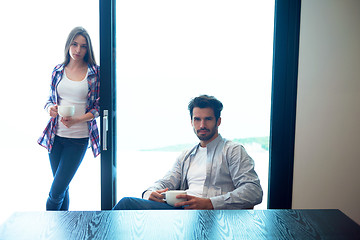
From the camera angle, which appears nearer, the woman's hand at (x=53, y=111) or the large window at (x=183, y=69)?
the woman's hand at (x=53, y=111)

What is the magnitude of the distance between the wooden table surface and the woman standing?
0.92 meters

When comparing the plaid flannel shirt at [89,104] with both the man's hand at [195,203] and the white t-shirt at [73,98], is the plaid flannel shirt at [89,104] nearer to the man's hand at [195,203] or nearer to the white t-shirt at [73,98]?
the white t-shirt at [73,98]

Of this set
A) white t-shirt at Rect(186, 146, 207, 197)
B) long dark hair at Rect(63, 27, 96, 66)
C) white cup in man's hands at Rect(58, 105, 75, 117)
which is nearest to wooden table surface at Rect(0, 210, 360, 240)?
white t-shirt at Rect(186, 146, 207, 197)

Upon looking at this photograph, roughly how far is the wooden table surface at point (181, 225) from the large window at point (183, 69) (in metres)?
1.12

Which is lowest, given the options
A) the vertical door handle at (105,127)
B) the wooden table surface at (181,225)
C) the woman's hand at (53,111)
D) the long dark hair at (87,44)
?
the wooden table surface at (181,225)

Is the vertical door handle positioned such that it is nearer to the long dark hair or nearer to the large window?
the large window

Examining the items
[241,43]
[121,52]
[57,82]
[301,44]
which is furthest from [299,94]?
[57,82]

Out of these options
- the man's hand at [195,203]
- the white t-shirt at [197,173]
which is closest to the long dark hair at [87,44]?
the white t-shirt at [197,173]

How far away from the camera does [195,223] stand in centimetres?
113

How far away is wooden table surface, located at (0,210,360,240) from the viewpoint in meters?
A: 1.03

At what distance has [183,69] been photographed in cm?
230

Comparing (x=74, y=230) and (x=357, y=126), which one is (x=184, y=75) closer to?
(x=357, y=126)

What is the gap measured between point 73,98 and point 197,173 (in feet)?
3.22

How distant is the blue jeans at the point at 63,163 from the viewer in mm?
2107
